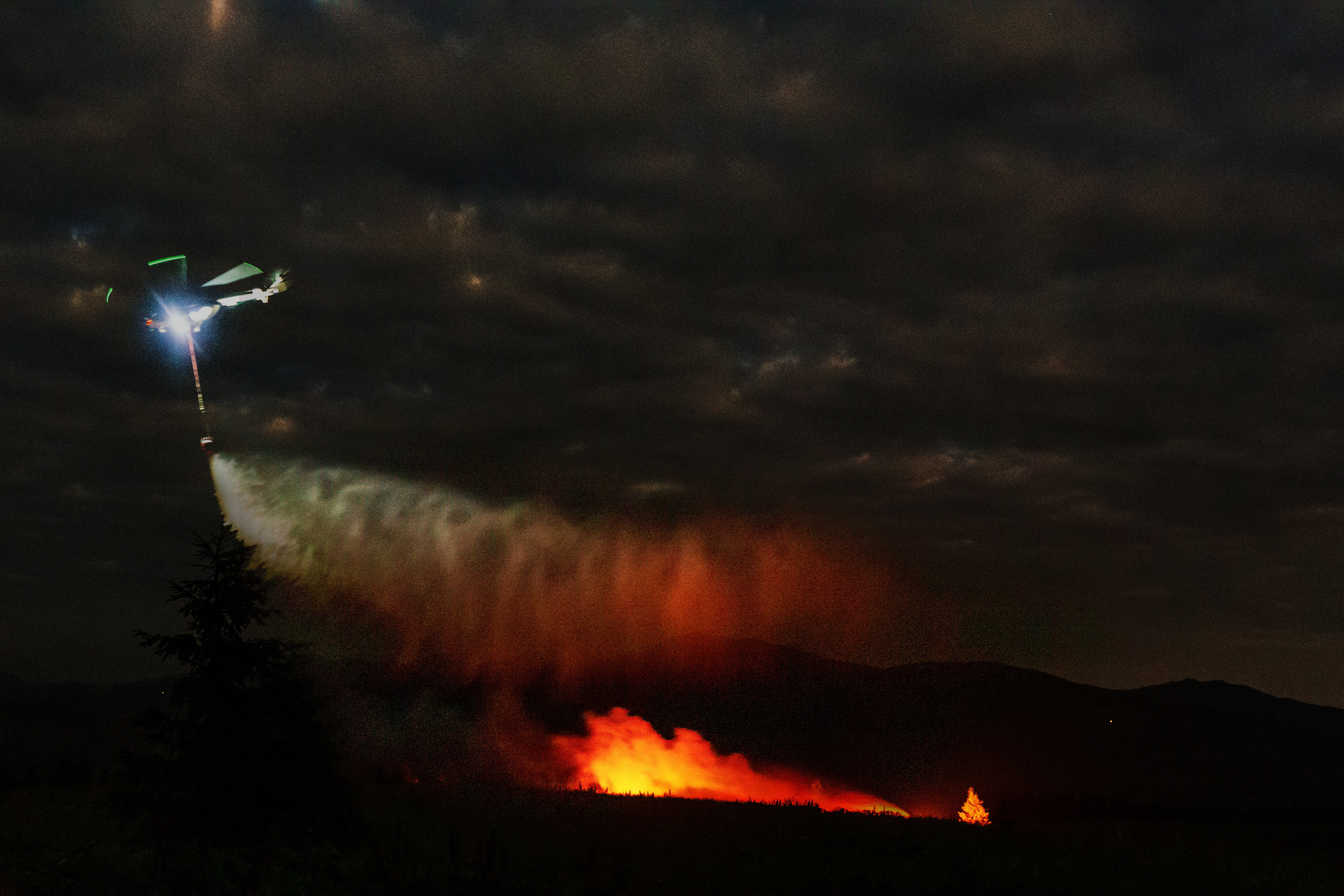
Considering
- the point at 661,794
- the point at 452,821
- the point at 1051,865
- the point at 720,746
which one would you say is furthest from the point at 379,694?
the point at 1051,865

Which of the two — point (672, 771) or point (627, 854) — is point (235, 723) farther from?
point (672, 771)

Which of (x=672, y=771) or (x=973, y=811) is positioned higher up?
(x=672, y=771)

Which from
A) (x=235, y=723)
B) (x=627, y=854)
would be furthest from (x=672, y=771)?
(x=235, y=723)

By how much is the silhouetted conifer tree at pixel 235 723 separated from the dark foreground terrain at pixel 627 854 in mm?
788

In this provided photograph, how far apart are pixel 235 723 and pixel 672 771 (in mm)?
50010

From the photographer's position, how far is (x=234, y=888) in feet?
68.8

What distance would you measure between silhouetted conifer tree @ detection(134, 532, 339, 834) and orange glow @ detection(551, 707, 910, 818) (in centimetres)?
3171

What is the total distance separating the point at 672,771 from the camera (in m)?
71.4

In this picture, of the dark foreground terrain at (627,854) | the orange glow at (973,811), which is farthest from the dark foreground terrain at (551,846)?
the orange glow at (973,811)

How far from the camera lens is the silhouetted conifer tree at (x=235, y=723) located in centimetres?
2434

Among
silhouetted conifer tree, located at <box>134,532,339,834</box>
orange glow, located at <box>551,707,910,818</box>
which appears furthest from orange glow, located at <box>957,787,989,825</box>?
silhouetted conifer tree, located at <box>134,532,339,834</box>

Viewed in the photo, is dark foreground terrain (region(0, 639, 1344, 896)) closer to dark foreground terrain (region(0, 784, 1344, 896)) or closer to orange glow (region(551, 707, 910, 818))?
dark foreground terrain (region(0, 784, 1344, 896))

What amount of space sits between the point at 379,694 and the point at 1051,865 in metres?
112

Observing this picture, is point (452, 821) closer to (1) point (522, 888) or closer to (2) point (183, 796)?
(2) point (183, 796)
